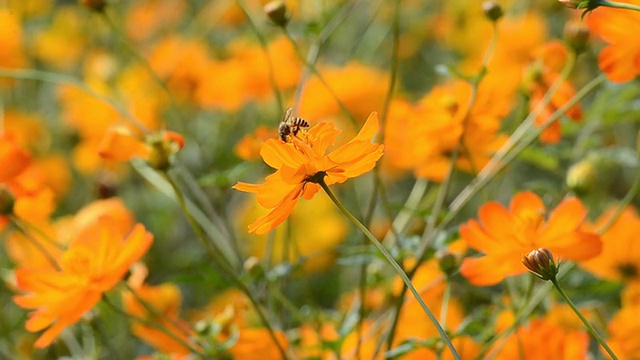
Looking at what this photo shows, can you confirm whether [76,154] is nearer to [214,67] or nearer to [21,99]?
[21,99]

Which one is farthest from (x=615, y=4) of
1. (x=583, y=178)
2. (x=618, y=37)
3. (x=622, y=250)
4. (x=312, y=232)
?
(x=312, y=232)

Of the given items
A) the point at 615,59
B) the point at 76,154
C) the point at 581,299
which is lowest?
the point at 581,299

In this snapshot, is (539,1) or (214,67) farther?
(539,1)

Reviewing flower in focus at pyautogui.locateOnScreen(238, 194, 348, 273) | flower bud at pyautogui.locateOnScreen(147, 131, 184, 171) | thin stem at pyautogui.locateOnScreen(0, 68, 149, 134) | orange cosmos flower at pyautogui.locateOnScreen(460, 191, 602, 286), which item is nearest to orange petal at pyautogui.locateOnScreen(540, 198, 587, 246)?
orange cosmos flower at pyautogui.locateOnScreen(460, 191, 602, 286)

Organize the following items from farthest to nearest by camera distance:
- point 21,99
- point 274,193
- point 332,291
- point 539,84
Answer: point 21,99 < point 332,291 < point 539,84 < point 274,193

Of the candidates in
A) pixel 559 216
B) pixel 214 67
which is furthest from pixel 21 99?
pixel 559 216

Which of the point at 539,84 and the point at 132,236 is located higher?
the point at 132,236

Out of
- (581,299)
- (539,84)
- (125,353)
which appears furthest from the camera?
(125,353)

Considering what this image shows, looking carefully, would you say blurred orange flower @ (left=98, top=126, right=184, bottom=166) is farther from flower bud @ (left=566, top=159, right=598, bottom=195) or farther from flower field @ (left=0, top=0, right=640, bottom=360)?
flower bud @ (left=566, top=159, right=598, bottom=195)
